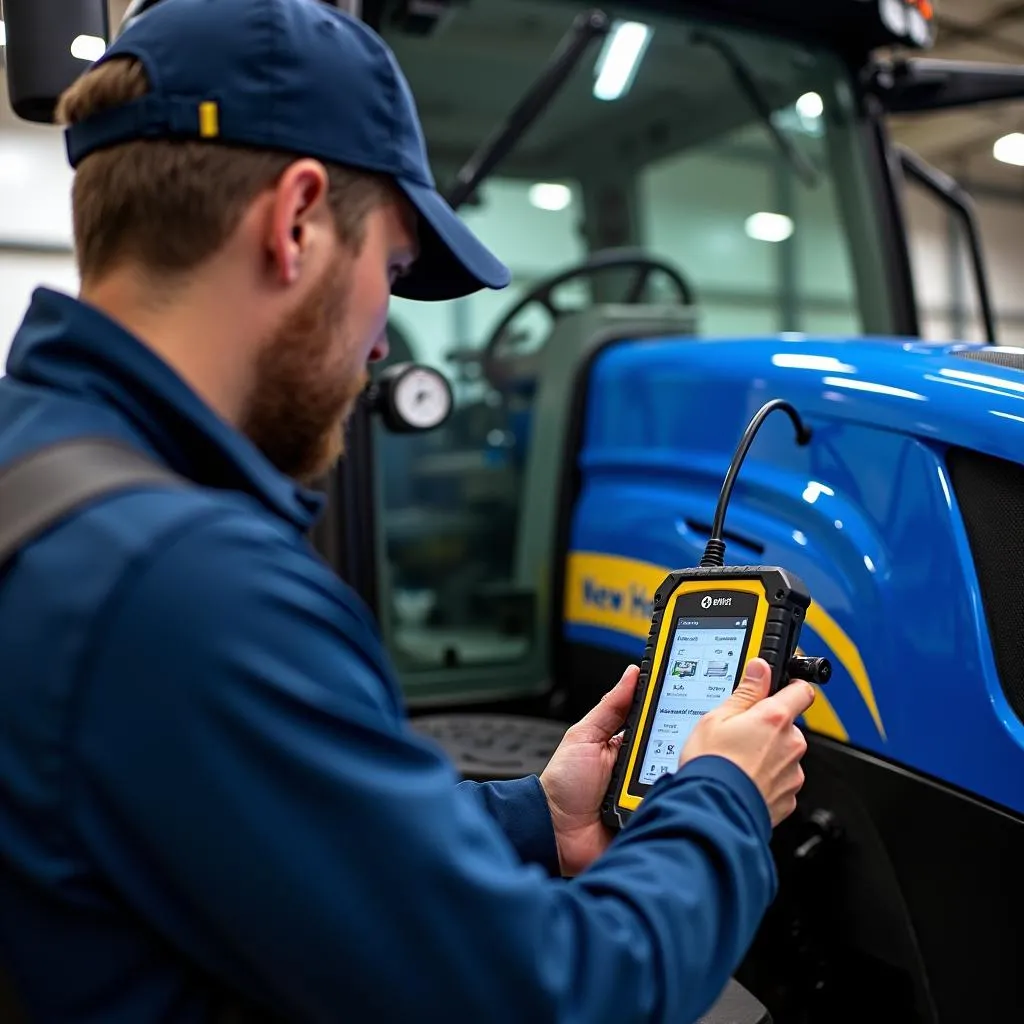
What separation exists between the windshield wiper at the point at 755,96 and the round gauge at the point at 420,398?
108cm

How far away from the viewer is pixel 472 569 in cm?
276

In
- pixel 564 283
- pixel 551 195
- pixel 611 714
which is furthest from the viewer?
pixel 551 195

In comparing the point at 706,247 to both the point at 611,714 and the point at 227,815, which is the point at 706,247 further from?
the point at 227,815

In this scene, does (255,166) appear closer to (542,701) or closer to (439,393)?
(439,393)

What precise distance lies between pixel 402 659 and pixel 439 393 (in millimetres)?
708

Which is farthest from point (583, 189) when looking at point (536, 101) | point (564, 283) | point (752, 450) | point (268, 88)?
point (268, 88)

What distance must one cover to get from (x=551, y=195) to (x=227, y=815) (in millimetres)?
2778

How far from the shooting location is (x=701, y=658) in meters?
1.24

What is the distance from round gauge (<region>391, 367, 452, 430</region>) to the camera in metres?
2.16

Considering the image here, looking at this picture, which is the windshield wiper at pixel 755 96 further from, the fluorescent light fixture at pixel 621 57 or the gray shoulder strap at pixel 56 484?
the gray shoulder strap at pixel 56 484

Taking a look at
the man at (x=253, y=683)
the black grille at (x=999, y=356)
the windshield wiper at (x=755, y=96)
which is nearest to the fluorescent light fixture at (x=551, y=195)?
the windshield wiper at (x=755, y=96)

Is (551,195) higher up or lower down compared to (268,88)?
lower down

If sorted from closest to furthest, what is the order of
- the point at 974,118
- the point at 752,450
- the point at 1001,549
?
Answer: the point at 1001,549, the point at 752,450, the point at 974,118

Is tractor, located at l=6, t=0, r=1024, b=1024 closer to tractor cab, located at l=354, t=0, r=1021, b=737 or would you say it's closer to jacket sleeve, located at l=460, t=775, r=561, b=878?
tractor cab, located at l=354, t=0, r=1021, b=737
